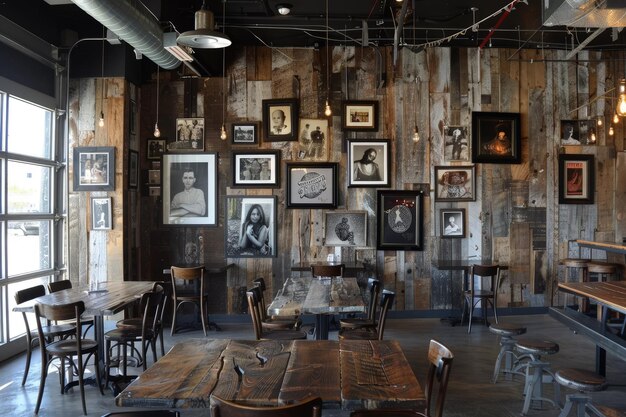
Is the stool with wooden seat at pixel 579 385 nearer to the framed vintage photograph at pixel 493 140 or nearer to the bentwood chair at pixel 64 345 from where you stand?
the bentwood chair at pixel 64 345

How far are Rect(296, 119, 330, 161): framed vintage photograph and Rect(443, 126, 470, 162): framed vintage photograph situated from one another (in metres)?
1.86

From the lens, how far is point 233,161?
302 inches

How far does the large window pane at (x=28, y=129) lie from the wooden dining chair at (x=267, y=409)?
5.15 meters

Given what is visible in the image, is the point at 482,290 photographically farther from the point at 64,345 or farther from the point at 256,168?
the point at 64,345

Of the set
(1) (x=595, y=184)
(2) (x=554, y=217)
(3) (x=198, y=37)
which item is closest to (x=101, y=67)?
(3) (x=198, y=37)

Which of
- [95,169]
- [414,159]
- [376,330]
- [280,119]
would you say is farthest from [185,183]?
[376,330]

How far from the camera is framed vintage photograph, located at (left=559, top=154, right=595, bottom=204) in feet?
25.8

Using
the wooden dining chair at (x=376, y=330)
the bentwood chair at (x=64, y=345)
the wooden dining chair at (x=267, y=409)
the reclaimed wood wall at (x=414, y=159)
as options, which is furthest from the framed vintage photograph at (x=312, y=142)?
the wooden dining chair at (x=267, y=409)

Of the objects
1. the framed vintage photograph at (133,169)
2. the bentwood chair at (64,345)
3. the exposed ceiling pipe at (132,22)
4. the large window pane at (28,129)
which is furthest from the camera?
the framed vintage photograph at (133,169)

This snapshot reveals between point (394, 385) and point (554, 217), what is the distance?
6.53 meters

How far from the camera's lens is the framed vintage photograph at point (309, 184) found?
7.65 m

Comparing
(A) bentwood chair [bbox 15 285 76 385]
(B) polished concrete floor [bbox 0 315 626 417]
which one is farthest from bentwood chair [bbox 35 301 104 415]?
(A) bentwood chair [bbox 15 285 76 385]

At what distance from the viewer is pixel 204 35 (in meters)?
4.01

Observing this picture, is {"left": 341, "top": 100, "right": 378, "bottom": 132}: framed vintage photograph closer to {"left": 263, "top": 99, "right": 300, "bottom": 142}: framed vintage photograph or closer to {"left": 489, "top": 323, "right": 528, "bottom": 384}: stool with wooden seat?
{"left": 263, "top": 99, "right": 300, "bottom": 142}: framed vintage photograph
